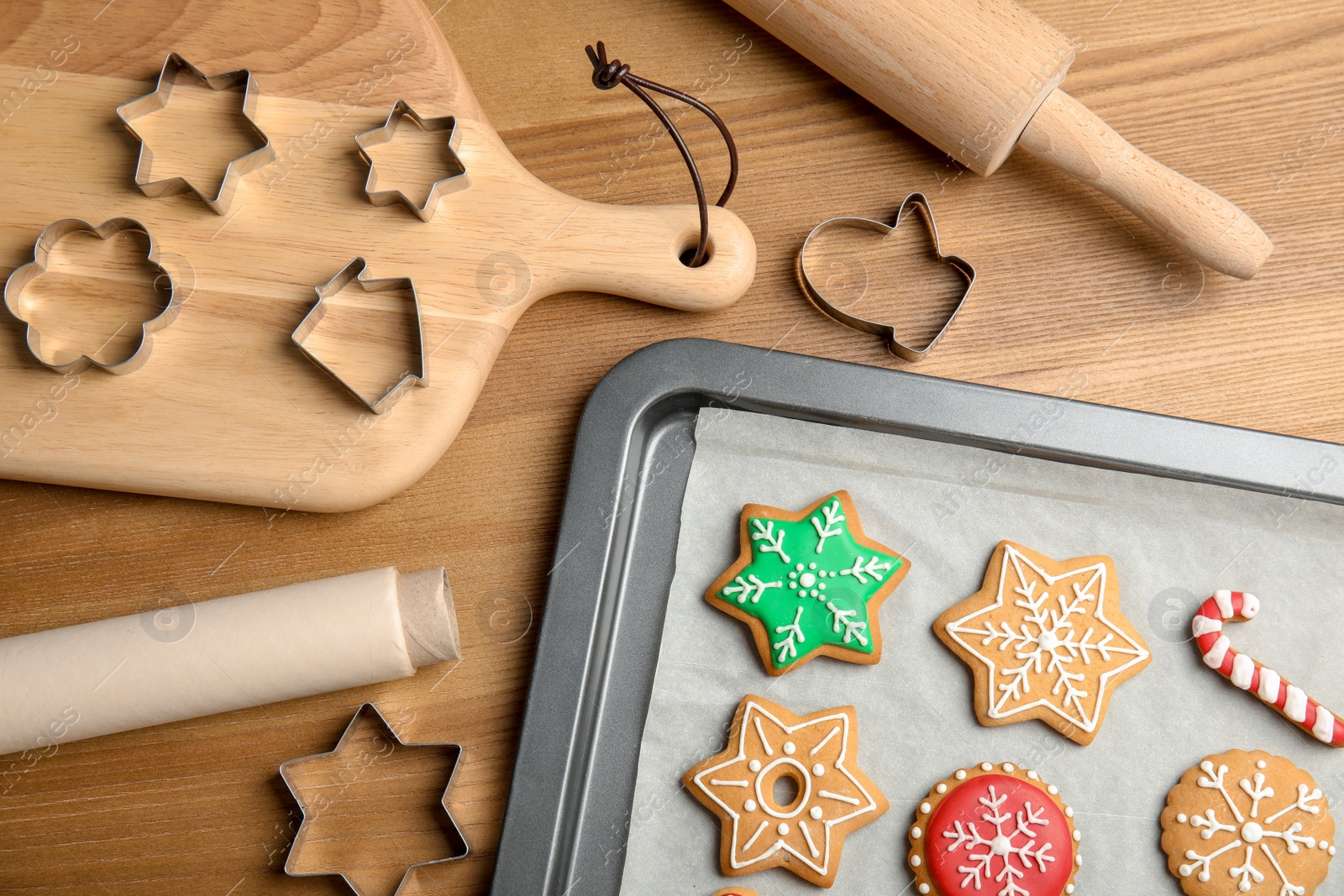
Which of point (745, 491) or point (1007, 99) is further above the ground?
point (1007, 99)

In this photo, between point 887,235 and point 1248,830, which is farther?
point 887,235

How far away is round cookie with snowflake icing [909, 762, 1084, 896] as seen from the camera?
30.5 inches

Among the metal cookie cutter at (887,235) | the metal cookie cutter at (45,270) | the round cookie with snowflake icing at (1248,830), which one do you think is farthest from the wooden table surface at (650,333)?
the round cookie with snowflake icing at (1248,830)

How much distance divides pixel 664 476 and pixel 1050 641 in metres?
0.39

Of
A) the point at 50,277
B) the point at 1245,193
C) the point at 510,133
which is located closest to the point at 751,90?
the point at 510,133

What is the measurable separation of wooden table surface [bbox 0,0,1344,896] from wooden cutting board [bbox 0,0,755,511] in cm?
5

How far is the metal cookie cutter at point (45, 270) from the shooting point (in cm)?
78

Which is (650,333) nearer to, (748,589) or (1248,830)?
(748,589)

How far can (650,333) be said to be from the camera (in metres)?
0.88

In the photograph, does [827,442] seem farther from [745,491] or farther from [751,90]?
[751,90]

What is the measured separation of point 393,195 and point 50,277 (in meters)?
0.32

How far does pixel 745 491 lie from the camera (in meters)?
0.86

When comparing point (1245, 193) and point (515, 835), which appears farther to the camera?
point (1245, 193)

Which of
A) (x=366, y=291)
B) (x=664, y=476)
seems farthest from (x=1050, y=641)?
(x=366, y=291)
